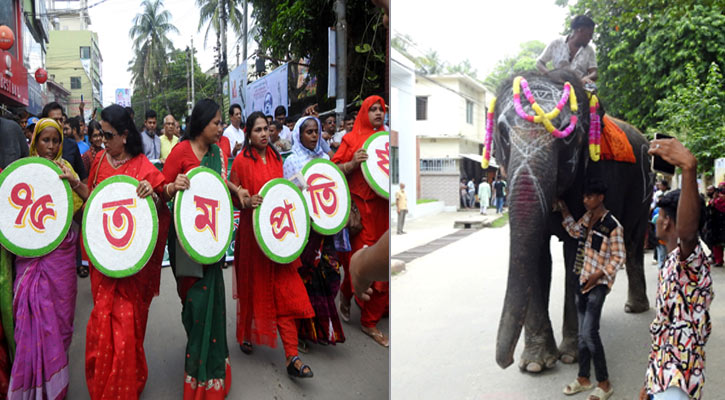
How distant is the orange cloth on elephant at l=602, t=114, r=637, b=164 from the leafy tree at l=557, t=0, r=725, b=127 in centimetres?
4

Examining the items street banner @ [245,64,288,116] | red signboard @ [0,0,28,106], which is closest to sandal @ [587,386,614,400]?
street banner @ [245,64,288,116]

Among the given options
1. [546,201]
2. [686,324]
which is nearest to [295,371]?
[546,201]

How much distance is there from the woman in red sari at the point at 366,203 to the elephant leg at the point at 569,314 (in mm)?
969

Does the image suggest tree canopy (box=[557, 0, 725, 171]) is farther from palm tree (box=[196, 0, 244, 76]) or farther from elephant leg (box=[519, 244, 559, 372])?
palm tree (box=[196, 0, 244, 76])

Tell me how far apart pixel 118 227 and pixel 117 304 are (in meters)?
0.30

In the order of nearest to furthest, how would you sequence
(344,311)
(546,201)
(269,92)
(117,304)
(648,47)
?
1. (648,47)
2. (546,201)
3. (117,304)
4. (269,92)
5. (344,311)

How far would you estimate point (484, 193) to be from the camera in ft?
7.65

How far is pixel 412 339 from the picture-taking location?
2553 millimetres

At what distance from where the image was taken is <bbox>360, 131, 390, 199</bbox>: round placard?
9.68 feet

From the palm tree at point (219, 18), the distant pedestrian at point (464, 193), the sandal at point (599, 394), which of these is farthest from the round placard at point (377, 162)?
the sandal at point (599, 394)

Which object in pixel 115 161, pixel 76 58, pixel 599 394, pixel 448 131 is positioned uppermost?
pixel 76 58

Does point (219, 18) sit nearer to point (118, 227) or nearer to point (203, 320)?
point (118, 227)

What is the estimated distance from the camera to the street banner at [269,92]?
281 centimetres

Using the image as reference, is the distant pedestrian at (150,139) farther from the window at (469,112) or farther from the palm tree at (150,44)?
the window at (469,112)
